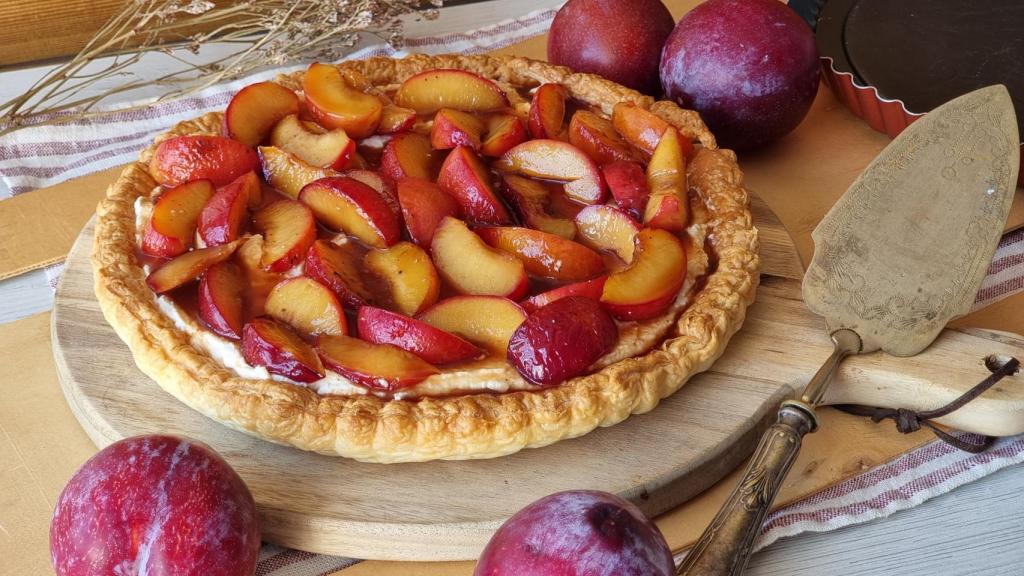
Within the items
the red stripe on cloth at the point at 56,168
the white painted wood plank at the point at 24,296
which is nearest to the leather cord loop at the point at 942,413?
the white painted wood plank at the point at 24,296

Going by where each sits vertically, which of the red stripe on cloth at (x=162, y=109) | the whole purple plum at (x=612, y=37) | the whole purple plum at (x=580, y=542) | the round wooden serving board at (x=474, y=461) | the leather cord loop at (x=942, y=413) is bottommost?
the leather cord loop at (x=942, y=413)

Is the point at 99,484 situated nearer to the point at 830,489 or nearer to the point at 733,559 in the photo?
the point at 733,559

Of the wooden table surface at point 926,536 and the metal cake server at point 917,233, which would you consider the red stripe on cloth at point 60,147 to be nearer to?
the wooden table surface at point 926,536

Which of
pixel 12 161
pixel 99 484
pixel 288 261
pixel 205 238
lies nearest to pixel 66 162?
pixel 12 161

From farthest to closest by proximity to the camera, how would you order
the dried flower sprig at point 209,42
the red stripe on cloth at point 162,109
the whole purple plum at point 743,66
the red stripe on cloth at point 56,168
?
the red stripe on cloth at point 162,109 < the dried flower sprig at point 209,42 < the red stripe on cloth at point 56,168 < the whole purple plum at point 743,66

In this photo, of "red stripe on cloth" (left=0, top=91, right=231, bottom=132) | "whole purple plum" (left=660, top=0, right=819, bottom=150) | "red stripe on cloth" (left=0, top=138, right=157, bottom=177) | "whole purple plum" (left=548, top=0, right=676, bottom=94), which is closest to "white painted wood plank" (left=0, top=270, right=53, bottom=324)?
"red stripe on cloth" (left=0, top=138, right=157, bottom=177)

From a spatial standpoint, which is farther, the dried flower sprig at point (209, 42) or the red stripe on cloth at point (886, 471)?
the dried flower sprig at point (209, 42)
